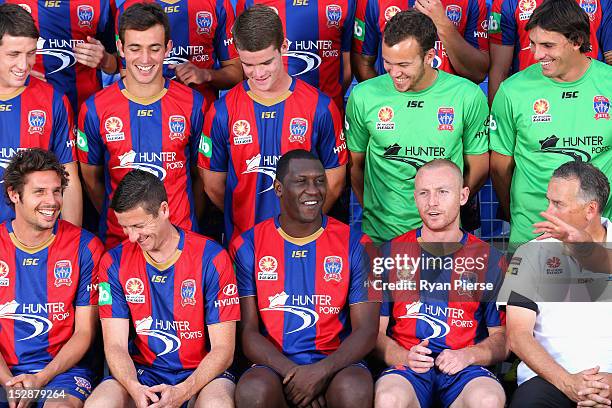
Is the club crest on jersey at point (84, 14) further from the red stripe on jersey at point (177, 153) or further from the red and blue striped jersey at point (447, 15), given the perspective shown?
the red and blue striped jersey at point (447, 15)

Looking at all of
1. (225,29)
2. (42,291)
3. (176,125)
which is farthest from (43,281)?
(225,29)

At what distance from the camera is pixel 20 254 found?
658 cm

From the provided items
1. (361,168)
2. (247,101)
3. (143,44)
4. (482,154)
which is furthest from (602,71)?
(143,44)

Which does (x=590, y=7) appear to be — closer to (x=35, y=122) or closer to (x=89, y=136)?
(x=89, y=136)

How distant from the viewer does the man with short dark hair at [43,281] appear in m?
6.47

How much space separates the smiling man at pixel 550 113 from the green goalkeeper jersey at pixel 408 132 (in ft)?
0.57

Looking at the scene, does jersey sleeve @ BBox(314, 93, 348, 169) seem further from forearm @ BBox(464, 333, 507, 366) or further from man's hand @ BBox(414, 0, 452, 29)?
forearm @ BBox(464, 333, 507, 366)

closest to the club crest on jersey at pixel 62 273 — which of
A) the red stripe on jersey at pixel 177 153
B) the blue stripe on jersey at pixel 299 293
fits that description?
the red stripe on jersey at pixel 177 153

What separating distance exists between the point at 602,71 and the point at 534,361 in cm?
187

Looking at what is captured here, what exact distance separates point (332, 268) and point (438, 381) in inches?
31.9

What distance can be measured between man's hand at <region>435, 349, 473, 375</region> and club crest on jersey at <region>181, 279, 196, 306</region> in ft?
4.32

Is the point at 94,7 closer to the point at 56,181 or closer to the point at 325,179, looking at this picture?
the point at 56,181

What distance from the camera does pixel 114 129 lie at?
6992 millimetres

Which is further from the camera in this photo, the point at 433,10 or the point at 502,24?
the point at 502,24
